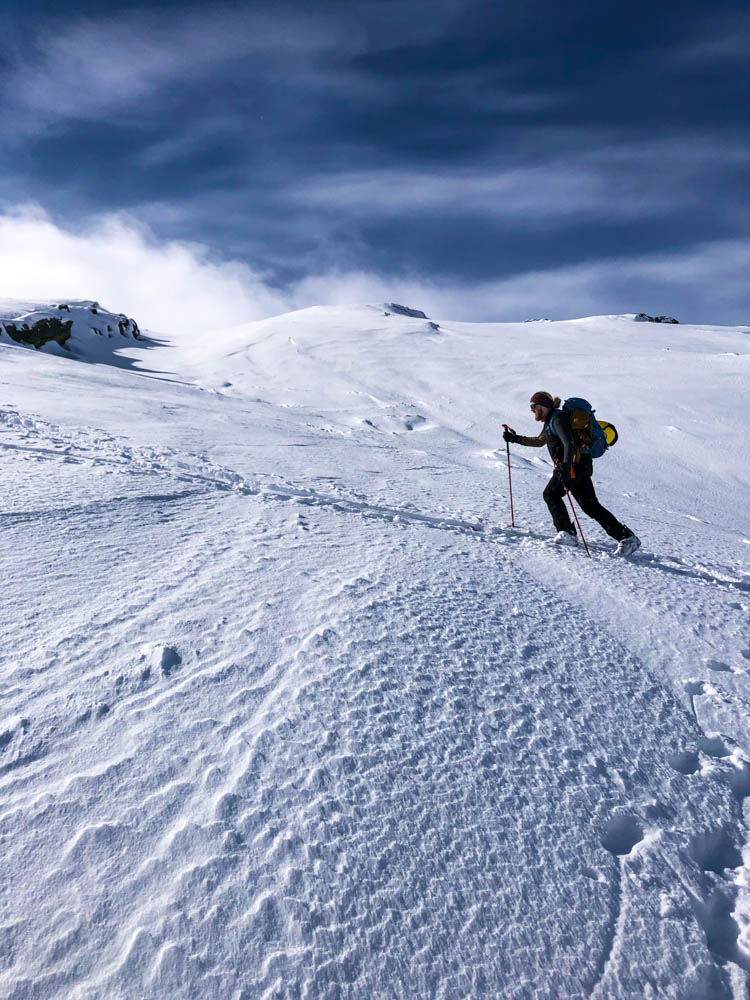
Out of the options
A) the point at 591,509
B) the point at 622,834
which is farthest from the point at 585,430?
the point at 622,834

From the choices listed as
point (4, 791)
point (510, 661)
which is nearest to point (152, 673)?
point (4, 791)

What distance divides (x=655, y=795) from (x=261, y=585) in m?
2.36

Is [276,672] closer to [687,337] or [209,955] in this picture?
[209,955]

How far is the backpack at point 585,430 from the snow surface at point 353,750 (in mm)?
925

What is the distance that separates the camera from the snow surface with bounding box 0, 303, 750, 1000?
1.69 meters

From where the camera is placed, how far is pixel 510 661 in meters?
3.04

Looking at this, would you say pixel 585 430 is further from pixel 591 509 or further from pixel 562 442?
pixel 591 509

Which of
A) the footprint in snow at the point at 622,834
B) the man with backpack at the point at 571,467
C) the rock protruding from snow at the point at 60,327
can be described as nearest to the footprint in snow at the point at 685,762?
the footprint in snow at the point at 622,834

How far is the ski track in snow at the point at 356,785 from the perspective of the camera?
65.8 inches

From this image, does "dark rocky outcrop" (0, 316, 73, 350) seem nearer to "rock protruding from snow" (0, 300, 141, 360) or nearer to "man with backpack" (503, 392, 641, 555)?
"rock protruding from snow" (0, 300, 141, 360)

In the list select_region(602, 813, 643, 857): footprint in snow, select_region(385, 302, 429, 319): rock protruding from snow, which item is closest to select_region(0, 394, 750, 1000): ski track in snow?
select_region(602, 813, 643, 857): footprint in snow

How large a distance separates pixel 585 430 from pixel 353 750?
374 centimetres

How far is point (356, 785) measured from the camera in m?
2.17

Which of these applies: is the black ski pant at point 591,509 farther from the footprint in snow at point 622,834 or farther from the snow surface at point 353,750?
the footprint in snow at point 622,834
